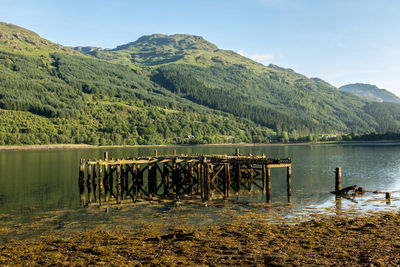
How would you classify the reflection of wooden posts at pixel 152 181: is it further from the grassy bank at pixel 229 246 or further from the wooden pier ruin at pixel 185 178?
the grassy bank at pixel 229 246

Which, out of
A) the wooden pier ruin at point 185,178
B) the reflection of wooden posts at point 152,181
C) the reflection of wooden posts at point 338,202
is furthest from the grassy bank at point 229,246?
the reflection of wooden posts at point 152,181

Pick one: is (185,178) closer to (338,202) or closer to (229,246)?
(338,202)

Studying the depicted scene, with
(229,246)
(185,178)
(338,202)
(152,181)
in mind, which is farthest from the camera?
(152,181)

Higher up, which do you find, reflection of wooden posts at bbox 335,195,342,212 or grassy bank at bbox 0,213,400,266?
grassy bank at bbox 0,213,400,266

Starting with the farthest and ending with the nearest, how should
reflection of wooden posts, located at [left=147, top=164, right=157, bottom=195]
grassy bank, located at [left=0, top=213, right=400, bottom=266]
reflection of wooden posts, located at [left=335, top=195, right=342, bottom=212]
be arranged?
1. reflection of wooden posts, located at [left=147, top=164, right=157, bottom=195]
2. reflection of wooden posts, located at [left=335, top=195, right=342, bottom=212]
3. grassy bank, located at [left=0, top=213, right=400, bottom=266]

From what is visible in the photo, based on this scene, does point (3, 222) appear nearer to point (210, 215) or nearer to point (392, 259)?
point (210, 215)

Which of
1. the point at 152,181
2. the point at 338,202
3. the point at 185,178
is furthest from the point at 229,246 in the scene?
the point at 152,181

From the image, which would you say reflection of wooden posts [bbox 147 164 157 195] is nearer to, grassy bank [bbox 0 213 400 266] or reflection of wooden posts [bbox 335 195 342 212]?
grassy bank [bbox 0 213 400 266]

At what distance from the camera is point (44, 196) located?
47031 mm

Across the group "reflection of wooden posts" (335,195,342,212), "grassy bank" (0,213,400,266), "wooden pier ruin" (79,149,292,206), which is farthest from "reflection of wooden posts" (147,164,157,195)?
"reflection of wooden posts" (335,195,342,212)

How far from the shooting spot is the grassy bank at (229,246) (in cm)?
1925

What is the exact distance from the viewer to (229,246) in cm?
2188

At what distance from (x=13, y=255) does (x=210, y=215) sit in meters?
17.3

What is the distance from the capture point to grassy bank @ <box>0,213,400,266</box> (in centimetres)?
1925
